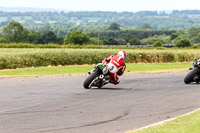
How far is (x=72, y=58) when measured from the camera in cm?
3981

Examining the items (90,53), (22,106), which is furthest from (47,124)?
(90,53)

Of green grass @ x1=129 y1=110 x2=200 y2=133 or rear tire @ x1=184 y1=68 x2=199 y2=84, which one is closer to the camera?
green grass @ x1=129 y1=110 x2=200 y2=133

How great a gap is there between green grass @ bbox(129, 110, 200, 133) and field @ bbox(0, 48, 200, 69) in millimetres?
24720

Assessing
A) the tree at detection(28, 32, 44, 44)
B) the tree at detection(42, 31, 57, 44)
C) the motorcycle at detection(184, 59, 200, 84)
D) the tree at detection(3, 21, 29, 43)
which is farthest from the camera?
the tree at detection(42, 31, 57, 44)

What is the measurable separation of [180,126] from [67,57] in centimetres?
3055

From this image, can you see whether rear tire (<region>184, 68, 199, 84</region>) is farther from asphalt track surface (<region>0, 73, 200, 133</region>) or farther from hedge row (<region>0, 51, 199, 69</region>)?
hedge row (<region>0, 51, 199, 69</region>)

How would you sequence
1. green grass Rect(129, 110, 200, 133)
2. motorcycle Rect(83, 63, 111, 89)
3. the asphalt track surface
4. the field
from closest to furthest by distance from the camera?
1. green grass Rect(129, 110, 200, 133)
2. the asphalt track surface
3. motorcycle Rect(83, 63, 111, 89)
4. the field

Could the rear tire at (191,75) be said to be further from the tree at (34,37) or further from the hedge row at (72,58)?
the tree at (34,37)

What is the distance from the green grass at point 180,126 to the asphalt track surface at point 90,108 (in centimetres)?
61

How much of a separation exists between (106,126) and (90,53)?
32392 mm

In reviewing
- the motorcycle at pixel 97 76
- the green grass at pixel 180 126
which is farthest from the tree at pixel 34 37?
the green grass at pixel 180 126

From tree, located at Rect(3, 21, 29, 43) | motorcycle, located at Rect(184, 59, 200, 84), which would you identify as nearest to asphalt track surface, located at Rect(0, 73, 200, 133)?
motorcycle, located at Rect(184, 59, 200, 84)

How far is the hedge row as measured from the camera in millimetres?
33938

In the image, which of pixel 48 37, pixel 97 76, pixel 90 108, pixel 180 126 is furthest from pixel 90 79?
pixel 48 37
